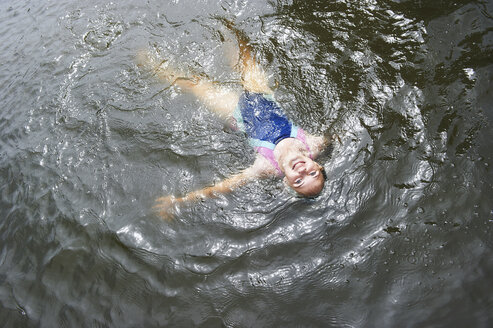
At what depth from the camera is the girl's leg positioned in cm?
486

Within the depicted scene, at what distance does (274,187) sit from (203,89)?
2.17 metres

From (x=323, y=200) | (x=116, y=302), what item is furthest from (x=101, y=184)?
(x=323, y=200)

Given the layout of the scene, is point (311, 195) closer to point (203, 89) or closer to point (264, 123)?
point (264, 123)

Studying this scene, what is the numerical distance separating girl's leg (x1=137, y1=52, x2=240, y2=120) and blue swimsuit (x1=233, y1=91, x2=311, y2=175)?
20 centimetres

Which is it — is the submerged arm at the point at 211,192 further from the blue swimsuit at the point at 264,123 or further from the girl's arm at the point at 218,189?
the blue swimsuit at the point at 264,123

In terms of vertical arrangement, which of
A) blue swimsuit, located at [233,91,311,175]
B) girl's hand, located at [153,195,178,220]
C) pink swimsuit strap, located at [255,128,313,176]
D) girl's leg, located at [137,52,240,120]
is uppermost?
girl's leg, located at [137,52,240,120]

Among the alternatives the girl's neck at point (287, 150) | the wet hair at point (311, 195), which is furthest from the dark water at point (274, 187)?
the girl's neck at point (287, 150)

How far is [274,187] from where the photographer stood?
3.99m

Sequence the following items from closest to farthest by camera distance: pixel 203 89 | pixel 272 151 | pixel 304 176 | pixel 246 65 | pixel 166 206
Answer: pixel 304 176
pixel 166 206
pixel 272 151
pixel 203 89
pixel 246 65

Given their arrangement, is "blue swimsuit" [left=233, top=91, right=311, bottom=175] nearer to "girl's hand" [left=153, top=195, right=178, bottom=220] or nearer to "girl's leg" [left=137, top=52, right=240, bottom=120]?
"girl's leg" [left=137, top=52, right=240, bottom=120]

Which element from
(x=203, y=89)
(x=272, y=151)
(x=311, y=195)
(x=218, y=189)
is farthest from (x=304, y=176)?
(x=203, y=89)

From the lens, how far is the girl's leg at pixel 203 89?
4859 millimetres

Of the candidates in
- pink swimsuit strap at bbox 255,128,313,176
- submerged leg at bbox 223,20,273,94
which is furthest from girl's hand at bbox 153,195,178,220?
submerged leg at bbox 223,20,273,94

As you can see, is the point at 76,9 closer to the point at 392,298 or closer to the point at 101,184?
the point at 101,184
